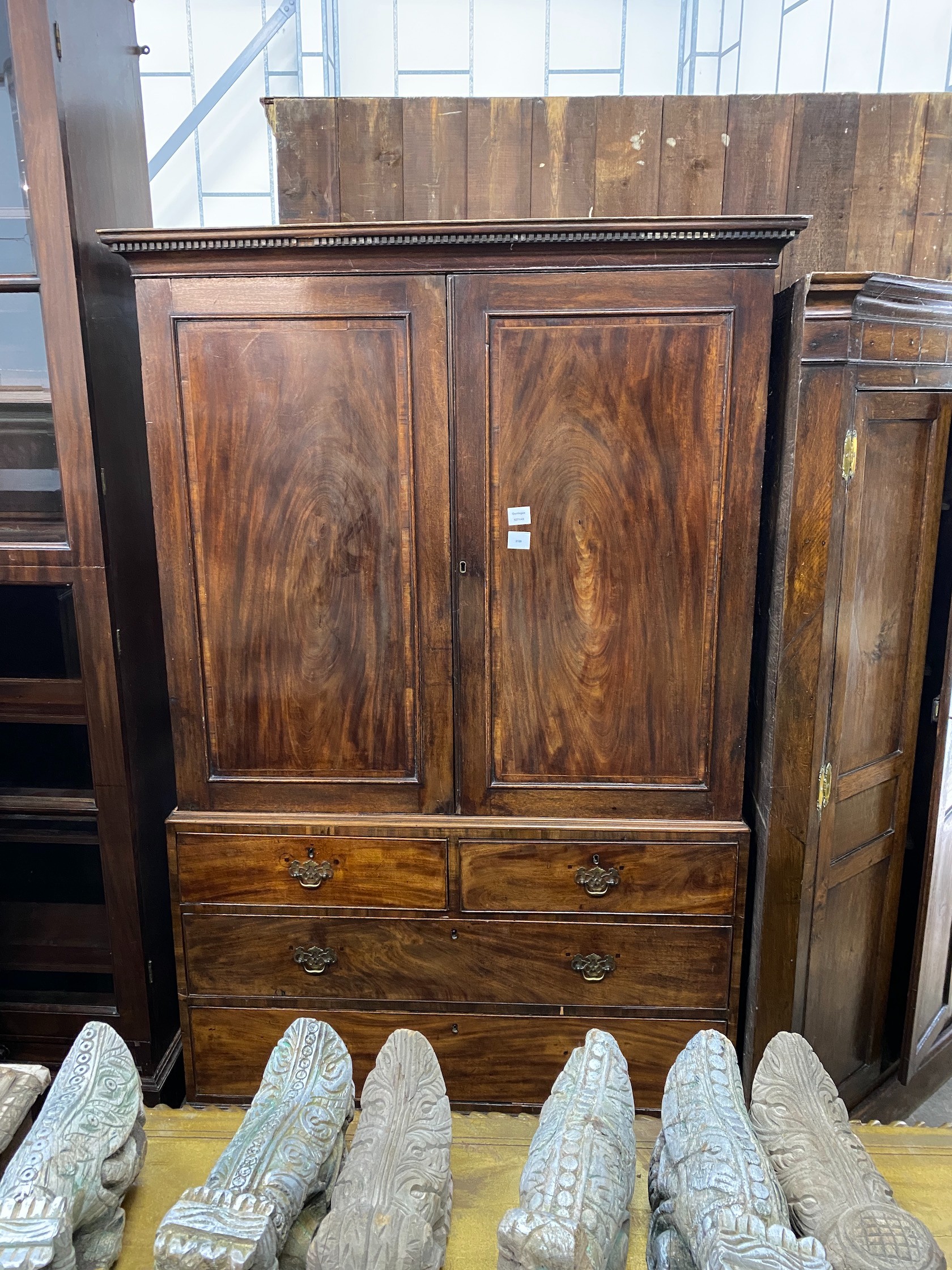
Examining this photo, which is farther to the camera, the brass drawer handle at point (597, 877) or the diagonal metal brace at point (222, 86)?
the diagonal metal brace at point (222, 86)

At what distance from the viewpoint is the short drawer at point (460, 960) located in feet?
6.04

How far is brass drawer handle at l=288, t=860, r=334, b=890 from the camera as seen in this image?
1.85 m

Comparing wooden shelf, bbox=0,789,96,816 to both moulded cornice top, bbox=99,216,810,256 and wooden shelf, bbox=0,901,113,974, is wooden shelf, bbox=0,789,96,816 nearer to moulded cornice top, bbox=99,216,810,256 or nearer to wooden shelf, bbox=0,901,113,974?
wooden shelf, bbox=0,901,113,974

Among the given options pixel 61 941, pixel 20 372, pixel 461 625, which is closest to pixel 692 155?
pixel 461 625

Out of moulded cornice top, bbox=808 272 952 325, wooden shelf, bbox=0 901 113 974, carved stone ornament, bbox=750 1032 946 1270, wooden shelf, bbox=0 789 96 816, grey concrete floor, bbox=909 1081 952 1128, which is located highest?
moulded cornice top, bbox=808 272 952 325

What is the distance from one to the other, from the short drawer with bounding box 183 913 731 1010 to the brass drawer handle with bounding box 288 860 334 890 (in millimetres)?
95

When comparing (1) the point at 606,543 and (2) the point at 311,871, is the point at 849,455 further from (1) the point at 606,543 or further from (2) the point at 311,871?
(2) the point at 311,871

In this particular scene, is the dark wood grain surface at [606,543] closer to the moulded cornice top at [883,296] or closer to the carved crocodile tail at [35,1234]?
the moulded cornice top at [883,296]

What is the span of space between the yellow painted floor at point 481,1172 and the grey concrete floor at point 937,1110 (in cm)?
108

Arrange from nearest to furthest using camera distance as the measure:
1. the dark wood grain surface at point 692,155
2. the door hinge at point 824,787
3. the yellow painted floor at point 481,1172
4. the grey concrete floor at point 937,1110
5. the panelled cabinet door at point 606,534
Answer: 1. the yellow painted floor at point 481,1172
2. the panelled cabinet door at point 606,534
3. the door hinge at point 824,787
4. the dark wood grain surface at point 692,155
5. the grey concrete floor at point 937,1110

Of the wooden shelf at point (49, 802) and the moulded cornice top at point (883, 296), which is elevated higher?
the moulded cornice top at point (883, 296)

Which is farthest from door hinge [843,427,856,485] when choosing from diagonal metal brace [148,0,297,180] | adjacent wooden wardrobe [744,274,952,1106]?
diagonal metal brace [148,0,297,180]

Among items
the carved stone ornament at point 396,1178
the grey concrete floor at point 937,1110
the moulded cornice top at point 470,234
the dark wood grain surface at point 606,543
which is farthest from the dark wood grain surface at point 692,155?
the grey concrete floor at point 937,1110

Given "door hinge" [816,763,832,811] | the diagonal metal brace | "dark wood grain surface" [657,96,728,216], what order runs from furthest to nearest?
1. the diagonal metal brace
2. "dark wood grain surface" [657,96,728,216]
3. "door hinge" [816,763,832,811]
